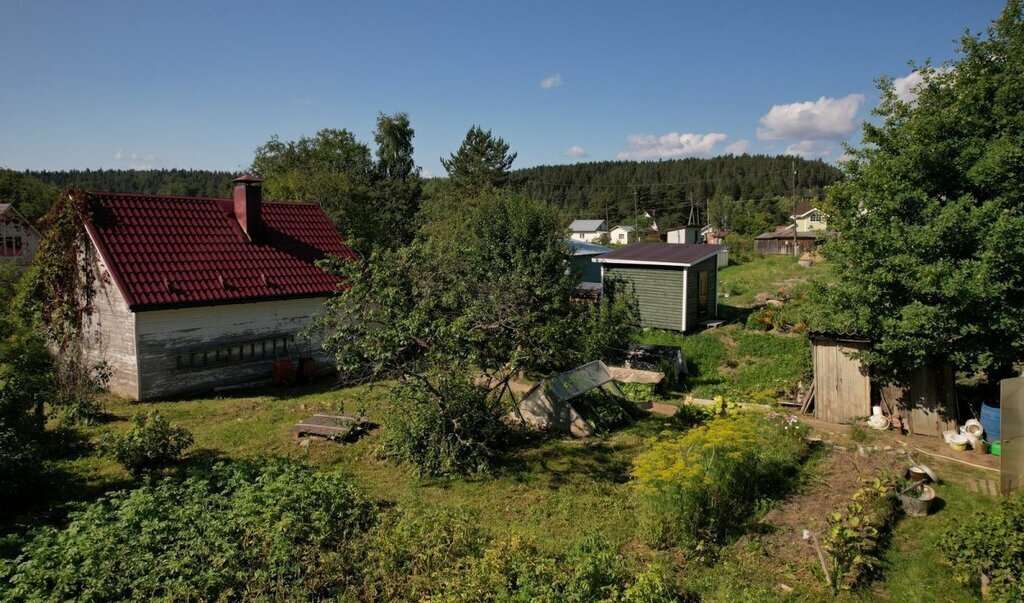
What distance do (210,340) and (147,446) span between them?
6.38 m

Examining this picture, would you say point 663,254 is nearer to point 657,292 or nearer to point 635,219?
point 657,292

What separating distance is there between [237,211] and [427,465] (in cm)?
1189

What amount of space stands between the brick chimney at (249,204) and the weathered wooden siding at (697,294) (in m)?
14.1

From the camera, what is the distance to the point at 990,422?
11133 mm

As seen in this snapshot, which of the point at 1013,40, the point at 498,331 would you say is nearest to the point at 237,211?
the point at 498,331

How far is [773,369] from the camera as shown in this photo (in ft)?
54.4

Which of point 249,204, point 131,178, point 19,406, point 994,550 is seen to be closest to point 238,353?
point 249,204

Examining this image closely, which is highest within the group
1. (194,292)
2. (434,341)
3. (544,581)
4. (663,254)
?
(663,254)

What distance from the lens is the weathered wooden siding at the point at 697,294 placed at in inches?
815

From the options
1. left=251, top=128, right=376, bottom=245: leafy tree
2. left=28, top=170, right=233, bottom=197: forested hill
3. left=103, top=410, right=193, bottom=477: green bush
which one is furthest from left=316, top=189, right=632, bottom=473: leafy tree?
left=28, top=170, right=233, bottom=197: forested hill

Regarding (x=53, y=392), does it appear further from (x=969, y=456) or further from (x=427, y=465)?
(x=969, y=456)

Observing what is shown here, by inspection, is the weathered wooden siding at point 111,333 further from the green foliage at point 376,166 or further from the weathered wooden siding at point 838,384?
the green foliage at point 376,166

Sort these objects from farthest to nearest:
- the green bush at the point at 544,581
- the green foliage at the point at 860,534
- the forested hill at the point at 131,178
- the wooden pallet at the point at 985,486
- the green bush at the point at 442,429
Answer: the forested hill at the point at 131,178
the green bush at the point at 442,429
the wooden pallet at the point at 985,486
the green foliage at the point at 860,534
the green bush at the point at 544,581

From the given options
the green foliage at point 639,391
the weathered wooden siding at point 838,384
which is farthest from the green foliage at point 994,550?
the green foliage at point 639,391
